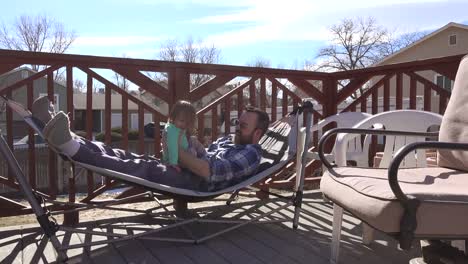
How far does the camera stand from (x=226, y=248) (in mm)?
2590

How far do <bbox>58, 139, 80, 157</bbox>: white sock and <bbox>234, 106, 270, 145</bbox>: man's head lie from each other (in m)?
1.13

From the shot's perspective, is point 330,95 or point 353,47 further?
point 353,47

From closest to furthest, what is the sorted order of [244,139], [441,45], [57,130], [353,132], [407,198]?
1. [407,198]
2. [57,130]
3. [353,132]
4. [244,139]
5. [441,45]

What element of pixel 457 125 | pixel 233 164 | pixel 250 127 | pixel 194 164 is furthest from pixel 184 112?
pixel 457 125

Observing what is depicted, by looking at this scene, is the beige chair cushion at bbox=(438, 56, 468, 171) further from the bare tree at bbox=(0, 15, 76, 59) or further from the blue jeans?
the bare tree at bbox=(0, 15, 76, 59)

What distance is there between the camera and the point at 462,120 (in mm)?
2455

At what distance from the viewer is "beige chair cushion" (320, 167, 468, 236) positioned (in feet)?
5.11

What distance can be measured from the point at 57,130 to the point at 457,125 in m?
2.20

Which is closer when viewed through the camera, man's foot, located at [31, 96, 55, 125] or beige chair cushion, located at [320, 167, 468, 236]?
beige chair cushion, located at [320, 167, 468, 236]

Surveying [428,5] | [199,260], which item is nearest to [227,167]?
[199,260]

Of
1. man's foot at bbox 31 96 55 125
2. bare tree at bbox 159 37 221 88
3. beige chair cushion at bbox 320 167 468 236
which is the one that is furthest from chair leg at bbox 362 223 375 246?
bare tree at bbox 159 37 221 88

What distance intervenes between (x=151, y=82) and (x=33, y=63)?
86cm

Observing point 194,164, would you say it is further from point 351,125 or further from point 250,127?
point 351,125

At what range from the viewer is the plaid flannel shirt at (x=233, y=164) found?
262cm
